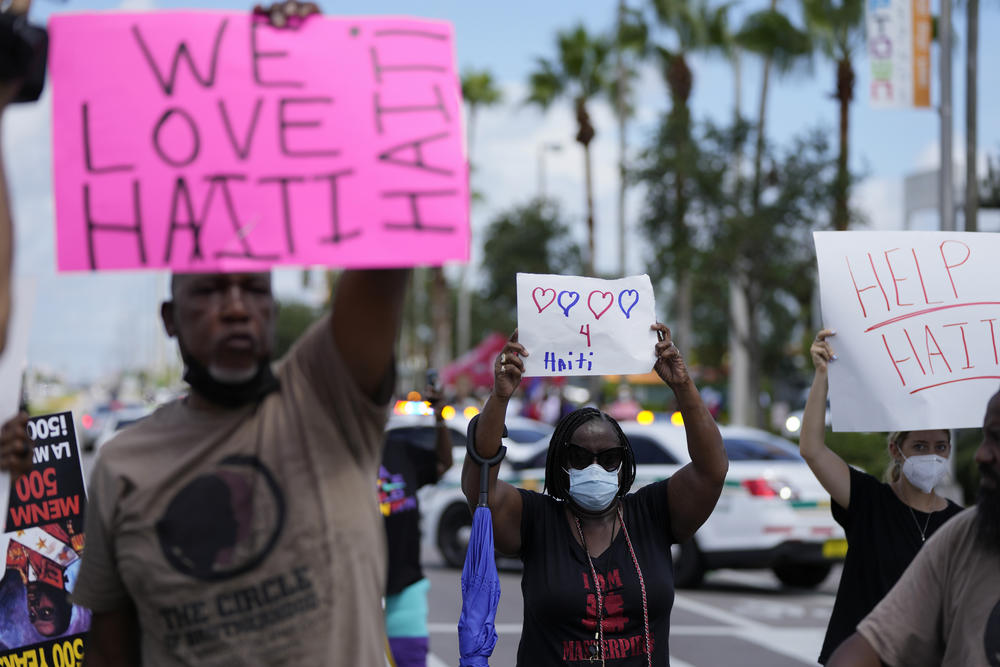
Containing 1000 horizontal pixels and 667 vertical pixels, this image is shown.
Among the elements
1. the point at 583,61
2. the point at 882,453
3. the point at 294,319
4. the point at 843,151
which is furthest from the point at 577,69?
the point at 294,319

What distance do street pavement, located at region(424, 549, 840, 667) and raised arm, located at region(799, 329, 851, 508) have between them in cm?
480

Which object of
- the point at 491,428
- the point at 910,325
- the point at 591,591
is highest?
the point at 910,325

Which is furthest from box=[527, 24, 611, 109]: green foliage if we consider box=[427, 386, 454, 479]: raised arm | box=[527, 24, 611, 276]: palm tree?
box=[427, 386, 454, 479]: raised arm

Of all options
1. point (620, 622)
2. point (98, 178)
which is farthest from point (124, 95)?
point (620, 622)

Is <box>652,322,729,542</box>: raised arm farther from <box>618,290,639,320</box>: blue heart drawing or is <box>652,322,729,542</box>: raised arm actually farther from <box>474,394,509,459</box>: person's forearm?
<box>474,394,509,459</box>: person's forearm

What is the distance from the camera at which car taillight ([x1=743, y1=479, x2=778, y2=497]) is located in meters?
12.5

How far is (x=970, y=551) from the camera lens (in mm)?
2904

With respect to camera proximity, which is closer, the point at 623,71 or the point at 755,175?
the point at 755,175

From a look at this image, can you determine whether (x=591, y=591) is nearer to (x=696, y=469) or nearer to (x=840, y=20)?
(x=696, y=469)

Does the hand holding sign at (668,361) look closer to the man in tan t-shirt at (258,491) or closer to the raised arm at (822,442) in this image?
the raised arm at (822,442)

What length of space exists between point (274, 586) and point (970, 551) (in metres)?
1.53

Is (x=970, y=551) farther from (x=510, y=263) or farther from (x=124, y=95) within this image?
(x=510, y=263)

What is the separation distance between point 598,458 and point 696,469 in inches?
14.3

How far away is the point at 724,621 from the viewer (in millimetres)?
11242
